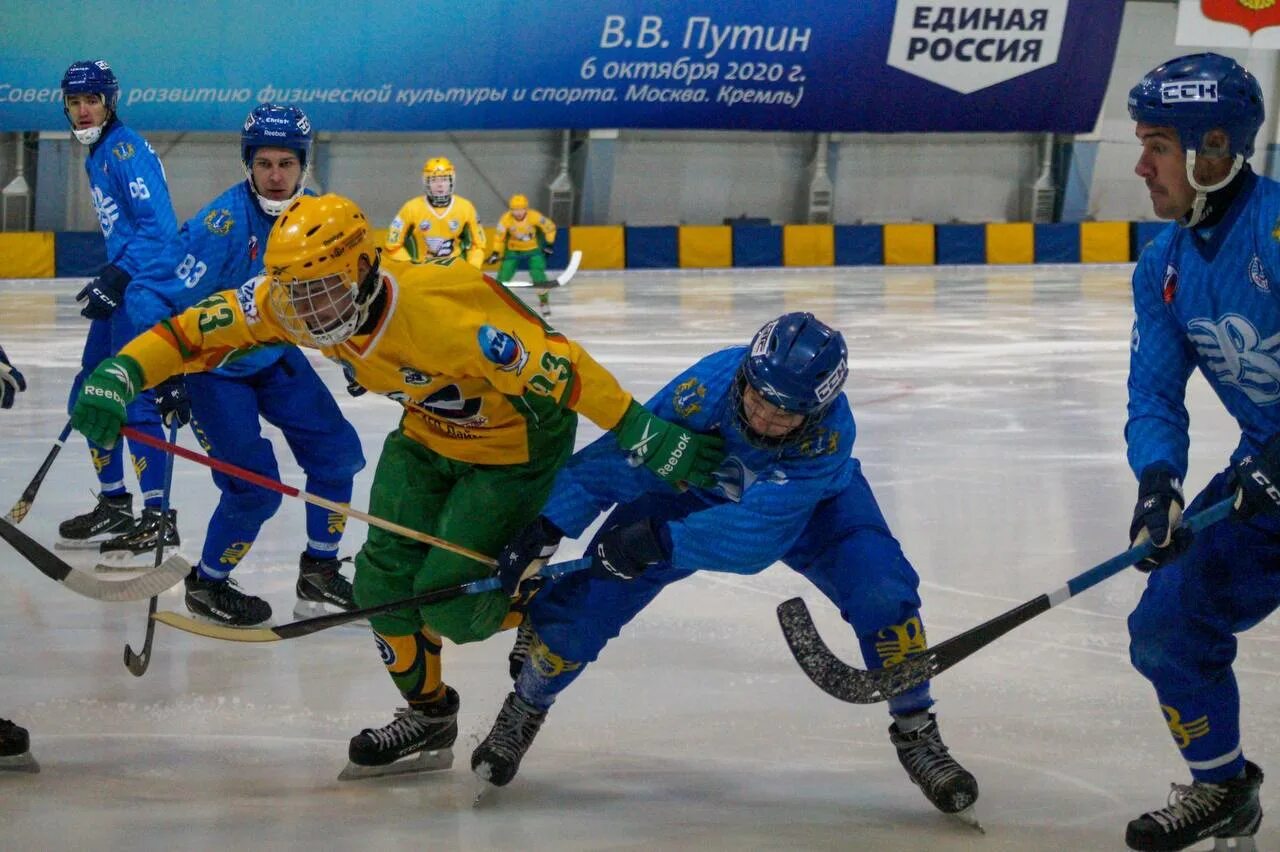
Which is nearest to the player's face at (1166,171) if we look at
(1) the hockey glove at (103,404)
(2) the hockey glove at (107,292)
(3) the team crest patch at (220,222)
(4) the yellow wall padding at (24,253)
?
(1) the hockey glove at (103,404)

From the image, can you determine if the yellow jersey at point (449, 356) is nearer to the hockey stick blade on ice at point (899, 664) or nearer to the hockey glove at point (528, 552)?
the hockey glove at point (528, 552)

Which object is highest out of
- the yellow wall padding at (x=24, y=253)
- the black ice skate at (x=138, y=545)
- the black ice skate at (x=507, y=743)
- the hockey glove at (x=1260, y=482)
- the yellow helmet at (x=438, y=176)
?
the hockey glove at (x=1260, y=482)

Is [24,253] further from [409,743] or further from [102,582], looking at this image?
[409,743]

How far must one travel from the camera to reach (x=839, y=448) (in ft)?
10.5

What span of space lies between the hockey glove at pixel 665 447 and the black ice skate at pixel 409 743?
76 centimetres

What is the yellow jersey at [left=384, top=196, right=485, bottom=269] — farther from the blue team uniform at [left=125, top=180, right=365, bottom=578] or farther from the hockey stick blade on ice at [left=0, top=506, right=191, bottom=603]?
the hockey stick blade on ice at [left=0, top=506, right=191, bottom=603]

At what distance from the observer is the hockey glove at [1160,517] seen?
9.20 ft

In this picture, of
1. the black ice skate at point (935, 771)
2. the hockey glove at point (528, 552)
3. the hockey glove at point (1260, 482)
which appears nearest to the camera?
the hockey glove at point (1260, 482)

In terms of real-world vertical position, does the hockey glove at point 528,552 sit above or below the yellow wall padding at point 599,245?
above

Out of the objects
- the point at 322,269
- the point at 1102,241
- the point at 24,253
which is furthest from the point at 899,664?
the point at 1102,241

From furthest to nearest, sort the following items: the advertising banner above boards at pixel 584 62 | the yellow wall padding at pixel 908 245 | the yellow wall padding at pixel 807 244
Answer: the yellow wall padding at pixel 908 245
the yellow wall padding at pixel 807 244
the advertising banner above boards at pixel 584 62

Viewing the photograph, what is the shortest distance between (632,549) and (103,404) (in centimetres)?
114

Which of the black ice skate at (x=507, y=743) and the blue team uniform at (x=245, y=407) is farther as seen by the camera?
the blue team uniform at (x=245, y=407)

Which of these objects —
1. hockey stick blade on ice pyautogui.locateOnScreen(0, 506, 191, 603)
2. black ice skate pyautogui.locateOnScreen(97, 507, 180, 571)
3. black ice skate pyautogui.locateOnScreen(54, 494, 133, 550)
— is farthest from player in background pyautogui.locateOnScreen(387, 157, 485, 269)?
hockey stick blade on ice pyautogui.locateOnScreen(0, 506, 191, 603)
